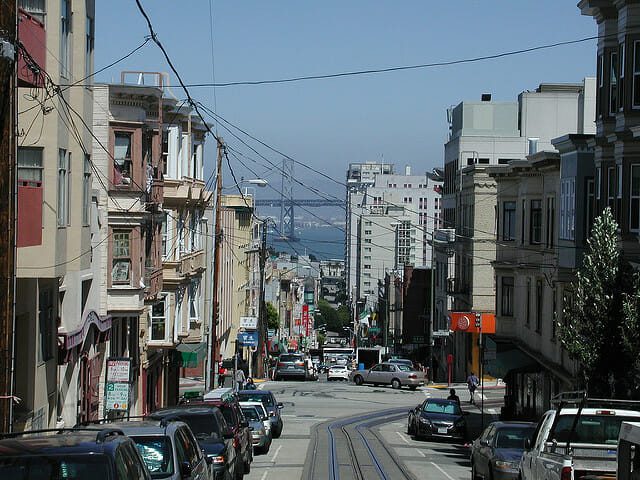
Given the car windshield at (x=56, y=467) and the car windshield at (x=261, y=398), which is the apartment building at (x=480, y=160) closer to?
the car windshield at (x=261, y=398)

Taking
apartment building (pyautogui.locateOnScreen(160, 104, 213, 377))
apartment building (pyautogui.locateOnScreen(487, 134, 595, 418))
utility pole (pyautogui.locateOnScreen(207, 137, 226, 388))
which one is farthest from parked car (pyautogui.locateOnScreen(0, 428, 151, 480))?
utility pole (pyautogui.locateOnScreen(207, 137, 226, 388))

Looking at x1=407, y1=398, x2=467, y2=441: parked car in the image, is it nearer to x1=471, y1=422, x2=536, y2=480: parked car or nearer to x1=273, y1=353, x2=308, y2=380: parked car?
x1=471, y1=422, x2=536, y2=480: parked car

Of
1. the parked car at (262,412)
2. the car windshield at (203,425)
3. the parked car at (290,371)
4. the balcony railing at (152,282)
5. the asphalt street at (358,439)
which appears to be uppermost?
the balcony railing at (152,282)

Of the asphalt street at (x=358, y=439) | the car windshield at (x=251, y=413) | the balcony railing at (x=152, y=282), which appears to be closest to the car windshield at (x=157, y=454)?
the asphalt street at (x=358, y=439)

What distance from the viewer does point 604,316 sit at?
2473 centimetres

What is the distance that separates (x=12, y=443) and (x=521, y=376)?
38.3 meters

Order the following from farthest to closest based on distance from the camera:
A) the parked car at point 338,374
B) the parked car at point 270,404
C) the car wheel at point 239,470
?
the parked car at point 338,374
the parked car at point 270,404
the car wheel at point 239,470

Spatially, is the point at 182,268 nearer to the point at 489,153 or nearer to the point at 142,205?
the point at 142,205

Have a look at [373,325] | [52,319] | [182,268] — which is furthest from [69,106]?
[373,325]

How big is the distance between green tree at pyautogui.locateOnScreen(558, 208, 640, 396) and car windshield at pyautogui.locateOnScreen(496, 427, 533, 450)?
8.05ft

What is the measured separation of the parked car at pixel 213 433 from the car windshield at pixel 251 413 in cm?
809

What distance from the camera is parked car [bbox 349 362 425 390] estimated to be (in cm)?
6091

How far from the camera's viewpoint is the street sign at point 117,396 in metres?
26.6

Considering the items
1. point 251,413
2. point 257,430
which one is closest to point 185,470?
point 257,430
